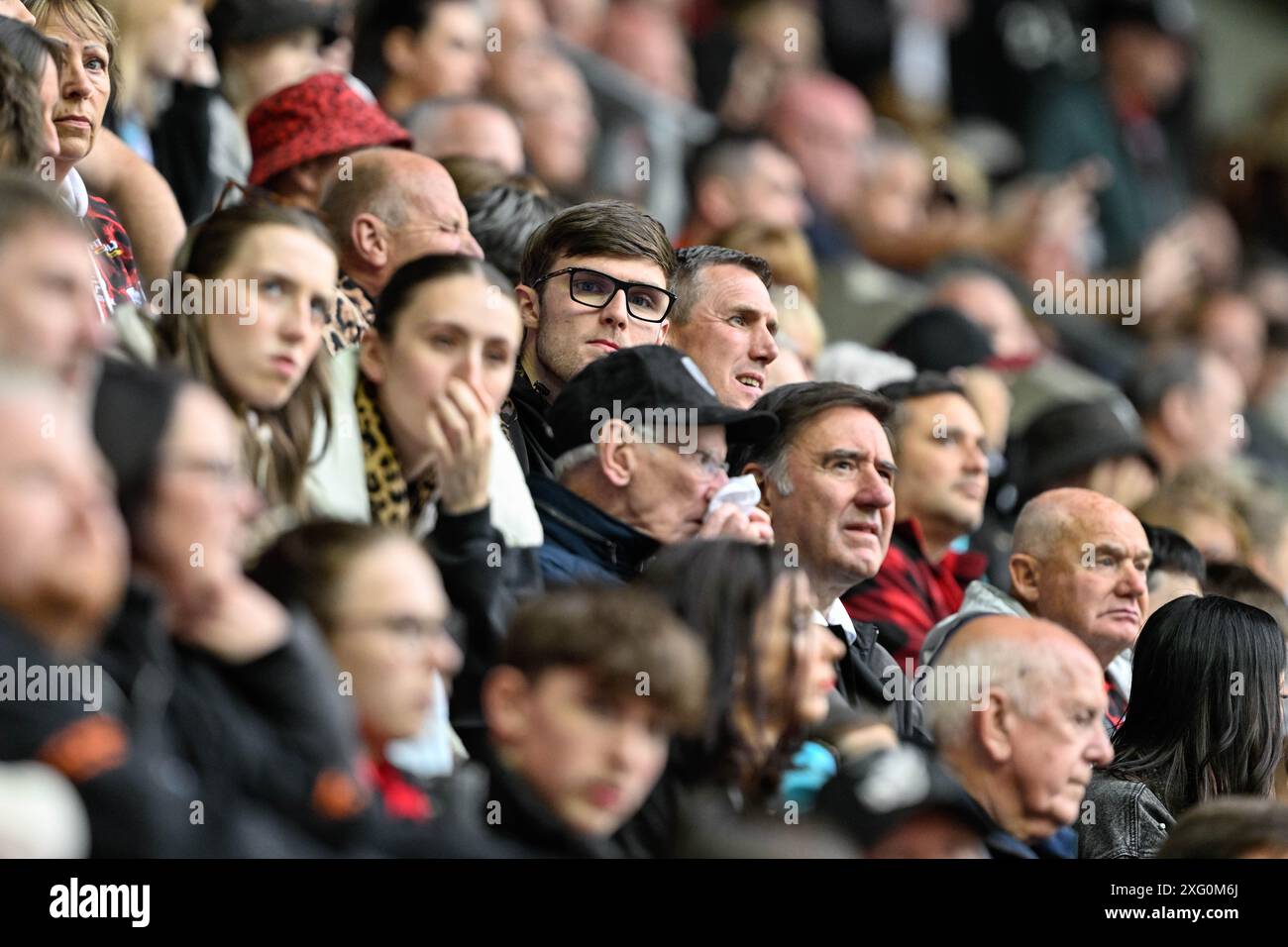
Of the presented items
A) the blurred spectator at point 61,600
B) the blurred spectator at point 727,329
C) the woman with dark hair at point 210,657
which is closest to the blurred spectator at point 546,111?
the blurred spectator at point 727,329

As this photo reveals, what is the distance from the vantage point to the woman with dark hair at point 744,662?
13.9 feet

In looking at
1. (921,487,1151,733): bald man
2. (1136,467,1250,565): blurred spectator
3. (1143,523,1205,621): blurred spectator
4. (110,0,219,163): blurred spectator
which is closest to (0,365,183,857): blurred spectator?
(921,487,1151,733): bald man

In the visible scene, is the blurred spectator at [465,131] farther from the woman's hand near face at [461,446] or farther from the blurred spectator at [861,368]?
the woman's hand near face at [461,446]

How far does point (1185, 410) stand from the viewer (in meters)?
9.21

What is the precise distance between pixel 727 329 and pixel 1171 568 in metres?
1.45

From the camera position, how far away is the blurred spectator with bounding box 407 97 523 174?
23.1ft

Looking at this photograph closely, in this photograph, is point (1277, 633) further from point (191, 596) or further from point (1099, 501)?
point (191, 596)

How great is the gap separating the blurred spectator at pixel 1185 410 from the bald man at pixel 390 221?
416 centimetres

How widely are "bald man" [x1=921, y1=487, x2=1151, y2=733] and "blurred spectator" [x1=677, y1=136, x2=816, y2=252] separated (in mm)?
2926

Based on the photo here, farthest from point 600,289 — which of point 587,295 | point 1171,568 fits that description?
point 1171,568

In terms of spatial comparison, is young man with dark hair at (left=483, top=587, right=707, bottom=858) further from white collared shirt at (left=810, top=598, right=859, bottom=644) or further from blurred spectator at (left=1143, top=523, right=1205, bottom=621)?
blurred spectator at (left=1143, top=523, right=1205, bottom=621)

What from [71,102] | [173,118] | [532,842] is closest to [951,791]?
[532,842]

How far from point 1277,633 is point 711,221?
3.88 meters

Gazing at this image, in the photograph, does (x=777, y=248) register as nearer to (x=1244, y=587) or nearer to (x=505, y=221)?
(x=505, y=221)
